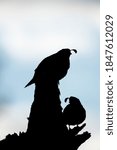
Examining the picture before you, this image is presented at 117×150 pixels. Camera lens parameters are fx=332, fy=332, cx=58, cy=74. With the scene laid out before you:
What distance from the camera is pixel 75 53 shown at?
2.39 m

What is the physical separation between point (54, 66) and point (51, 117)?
15.0 inches

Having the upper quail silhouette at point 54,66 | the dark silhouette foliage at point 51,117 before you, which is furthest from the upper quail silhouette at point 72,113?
the upper quail silhouette at point 54,66

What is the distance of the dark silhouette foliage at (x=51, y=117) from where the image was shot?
7.41 feet

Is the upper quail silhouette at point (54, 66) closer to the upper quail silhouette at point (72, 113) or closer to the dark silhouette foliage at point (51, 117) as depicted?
the dark silhouette foliage at point (51, 117)

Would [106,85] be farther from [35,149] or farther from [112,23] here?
[35,149]

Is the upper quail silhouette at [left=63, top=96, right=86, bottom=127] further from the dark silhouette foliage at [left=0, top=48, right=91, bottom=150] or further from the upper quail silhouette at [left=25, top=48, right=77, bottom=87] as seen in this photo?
the upper quail silhouette at [left=25, top=48, right=77, bottom=87]

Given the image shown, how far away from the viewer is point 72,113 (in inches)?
92.0

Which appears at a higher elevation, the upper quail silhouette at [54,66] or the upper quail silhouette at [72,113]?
the upper quail silhouette at [54,66]

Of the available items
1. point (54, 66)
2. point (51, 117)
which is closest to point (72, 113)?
point (51, 117)

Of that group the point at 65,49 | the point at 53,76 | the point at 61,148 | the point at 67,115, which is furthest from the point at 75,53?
the point at 61,148

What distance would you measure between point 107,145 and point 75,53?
68cm

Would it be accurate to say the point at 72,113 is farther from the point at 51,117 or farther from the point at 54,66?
the point at 54,66

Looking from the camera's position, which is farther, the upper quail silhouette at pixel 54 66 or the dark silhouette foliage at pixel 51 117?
the upper quail silhouette at pixel 54 66

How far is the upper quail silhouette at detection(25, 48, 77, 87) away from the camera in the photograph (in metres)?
2.38
